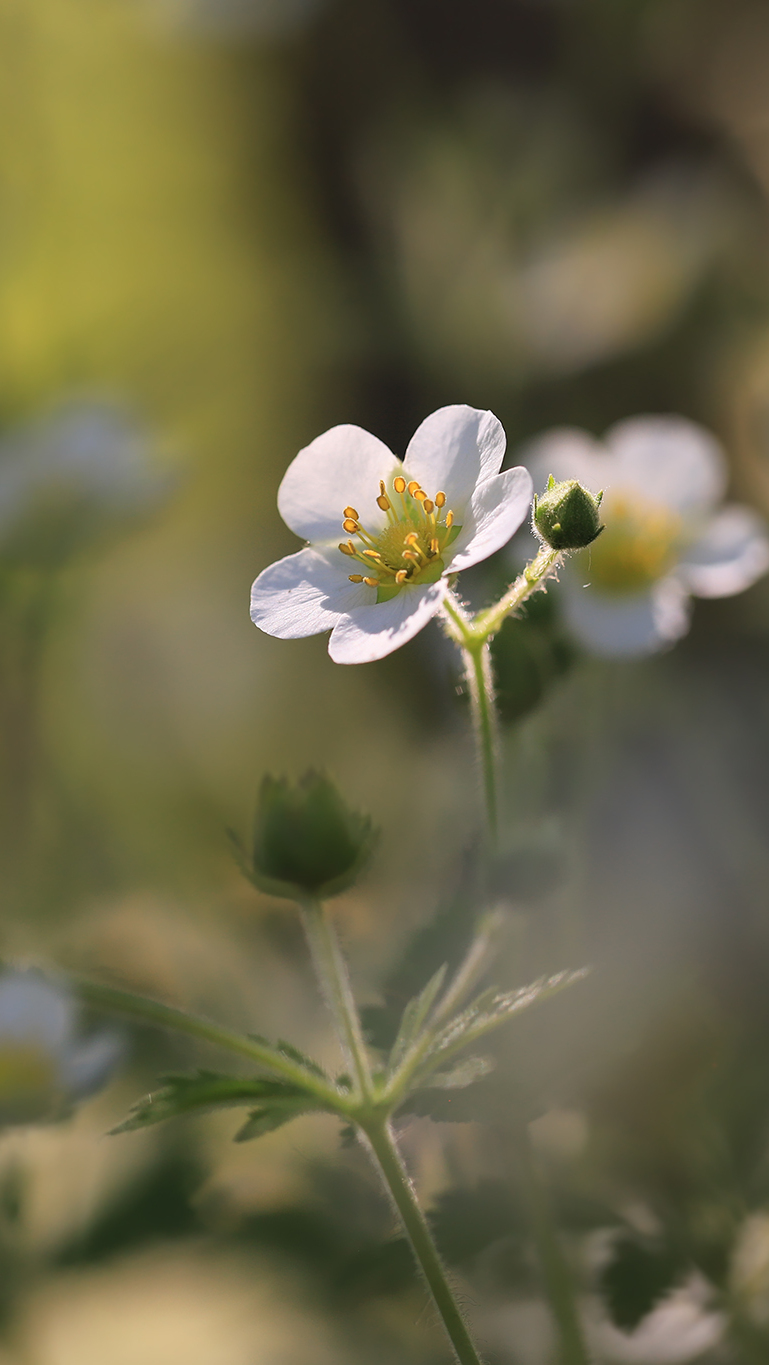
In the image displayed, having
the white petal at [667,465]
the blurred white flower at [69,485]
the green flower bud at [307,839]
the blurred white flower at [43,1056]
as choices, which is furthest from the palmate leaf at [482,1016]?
the blurred white flower at [69,485]

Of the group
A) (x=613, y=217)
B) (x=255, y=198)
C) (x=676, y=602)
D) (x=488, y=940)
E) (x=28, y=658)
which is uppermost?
(x=255, y=198)

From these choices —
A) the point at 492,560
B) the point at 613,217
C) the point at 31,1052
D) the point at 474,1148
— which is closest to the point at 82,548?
the point at 492,560

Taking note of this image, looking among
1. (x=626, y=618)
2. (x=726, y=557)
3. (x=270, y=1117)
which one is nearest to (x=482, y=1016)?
(x=270, y=1117)

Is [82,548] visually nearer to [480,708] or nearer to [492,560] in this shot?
[492,560]

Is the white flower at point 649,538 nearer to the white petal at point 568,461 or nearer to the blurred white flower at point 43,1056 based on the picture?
the white petal at point 568,461

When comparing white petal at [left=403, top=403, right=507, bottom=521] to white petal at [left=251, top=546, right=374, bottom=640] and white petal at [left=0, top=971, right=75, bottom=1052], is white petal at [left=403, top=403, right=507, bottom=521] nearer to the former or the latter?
white petal at [left=251, top=546, right=374, bottom=640]
